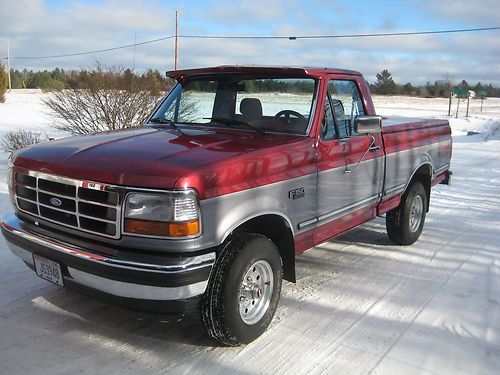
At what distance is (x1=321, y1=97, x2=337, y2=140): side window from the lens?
167 inches

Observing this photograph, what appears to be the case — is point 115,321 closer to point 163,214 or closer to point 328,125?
point 163,214

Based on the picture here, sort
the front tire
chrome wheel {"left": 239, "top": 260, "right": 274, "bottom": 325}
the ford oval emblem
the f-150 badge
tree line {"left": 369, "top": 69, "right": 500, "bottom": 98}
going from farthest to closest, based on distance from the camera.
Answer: tree line {"left": 369, "top": 69, "right": 500, "bottom": 98} < the f-150 badge < chrome wheel {"left": 239, "top": 260, "right": 274, "bottom": 325} < the ford oval emblem < the front tire

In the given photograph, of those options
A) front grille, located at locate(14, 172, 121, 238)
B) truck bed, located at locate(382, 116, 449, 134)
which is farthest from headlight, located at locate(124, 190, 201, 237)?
truck bed, located at locate(382, 116, 449, 134)

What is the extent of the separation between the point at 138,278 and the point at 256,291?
3.22ft

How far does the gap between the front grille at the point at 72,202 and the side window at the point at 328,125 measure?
1.94 meters

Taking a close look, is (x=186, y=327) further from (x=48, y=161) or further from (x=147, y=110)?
(x=147, y=110)

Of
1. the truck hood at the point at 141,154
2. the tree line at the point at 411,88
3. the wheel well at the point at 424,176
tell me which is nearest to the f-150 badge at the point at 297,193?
the truck hood at the point at 141,154

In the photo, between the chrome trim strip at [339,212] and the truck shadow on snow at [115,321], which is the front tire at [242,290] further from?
the chrome trim strip at [339,212]

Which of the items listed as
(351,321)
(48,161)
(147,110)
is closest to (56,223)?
(48,161)

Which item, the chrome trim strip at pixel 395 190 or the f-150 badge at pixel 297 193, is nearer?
the f-150 badge at pixel 297 193

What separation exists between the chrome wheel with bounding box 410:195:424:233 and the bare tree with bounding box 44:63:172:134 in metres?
7.39

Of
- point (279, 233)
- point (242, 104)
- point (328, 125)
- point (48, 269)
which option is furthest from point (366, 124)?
point (48, 269)

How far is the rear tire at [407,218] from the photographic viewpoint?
5832mm

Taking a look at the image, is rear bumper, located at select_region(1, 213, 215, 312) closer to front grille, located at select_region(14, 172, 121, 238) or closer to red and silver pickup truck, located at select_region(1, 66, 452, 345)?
red and silver pickup truck, located at select_region(1, 66, 452, 345)
